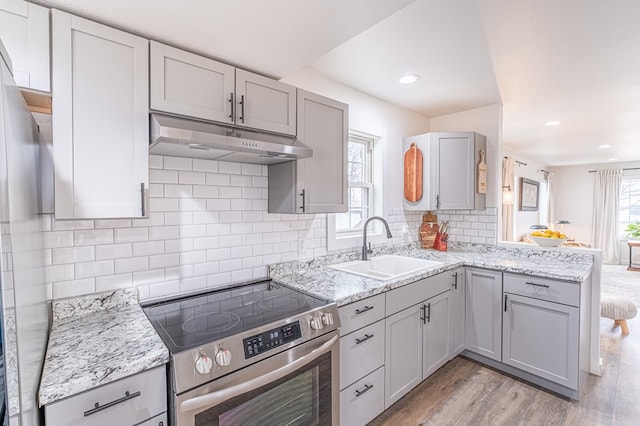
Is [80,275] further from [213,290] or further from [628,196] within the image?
[628,196]

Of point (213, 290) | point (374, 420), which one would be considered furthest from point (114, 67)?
point (374, 420)

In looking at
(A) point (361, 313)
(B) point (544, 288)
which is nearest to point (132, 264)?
(A) point (361, 313)

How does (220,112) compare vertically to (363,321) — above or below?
above

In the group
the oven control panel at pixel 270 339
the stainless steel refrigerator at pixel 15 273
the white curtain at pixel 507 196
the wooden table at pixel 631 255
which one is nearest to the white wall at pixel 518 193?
the white curtain at pixel 507 196

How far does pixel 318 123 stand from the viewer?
2.00m

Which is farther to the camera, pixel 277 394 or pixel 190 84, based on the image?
pixel 190 84

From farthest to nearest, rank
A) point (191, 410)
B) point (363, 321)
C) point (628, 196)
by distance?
point (628, 196) < point (363, 321) < point (191, 410)

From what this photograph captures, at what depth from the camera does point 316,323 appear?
1.47 meters

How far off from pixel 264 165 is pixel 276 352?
1.22 m

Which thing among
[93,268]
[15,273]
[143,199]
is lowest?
[93,268]

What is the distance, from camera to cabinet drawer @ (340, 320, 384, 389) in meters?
1.69

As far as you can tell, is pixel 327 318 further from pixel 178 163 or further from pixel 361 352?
pixel 178 163

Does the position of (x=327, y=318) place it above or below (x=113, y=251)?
below

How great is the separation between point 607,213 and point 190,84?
924 centimetres
